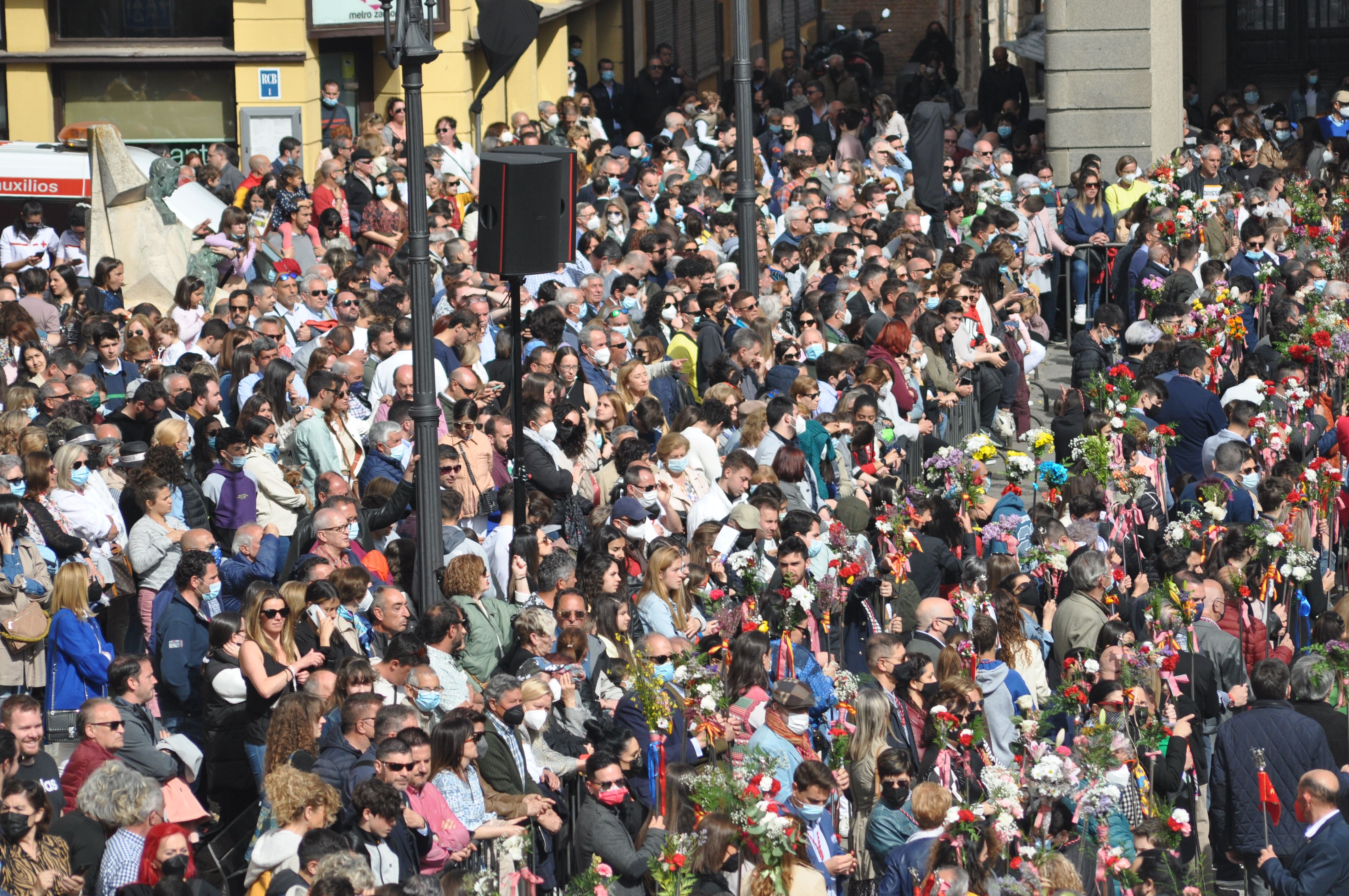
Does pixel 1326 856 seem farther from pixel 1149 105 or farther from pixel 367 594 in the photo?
pixel 1149 105

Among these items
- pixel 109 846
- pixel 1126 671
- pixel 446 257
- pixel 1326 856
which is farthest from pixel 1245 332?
pixel 109 846

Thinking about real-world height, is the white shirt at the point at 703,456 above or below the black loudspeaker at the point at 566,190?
below

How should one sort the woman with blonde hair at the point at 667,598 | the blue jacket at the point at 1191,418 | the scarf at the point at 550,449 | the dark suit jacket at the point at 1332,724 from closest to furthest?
the dark suit jacket at the point at 1332,724 → the woman with blonde hair at the point at 667,598 → the scarf at the point at 550,449 → the blue jacket at the point at 1191,418

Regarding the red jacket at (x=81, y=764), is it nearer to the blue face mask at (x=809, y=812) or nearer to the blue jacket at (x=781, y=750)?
the blue jacket at (x=781, y=750)

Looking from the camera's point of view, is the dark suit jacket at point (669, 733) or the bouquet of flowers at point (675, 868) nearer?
the bouquet of flowers at point (675, 868)

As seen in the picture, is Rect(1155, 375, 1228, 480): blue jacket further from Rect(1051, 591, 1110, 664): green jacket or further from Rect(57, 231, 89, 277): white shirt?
Rect(57, 231, 89, 277): white shirt

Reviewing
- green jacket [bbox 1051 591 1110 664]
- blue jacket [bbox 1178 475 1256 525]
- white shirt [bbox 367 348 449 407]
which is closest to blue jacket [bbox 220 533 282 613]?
white shirt [bbox 367 348 449 407]

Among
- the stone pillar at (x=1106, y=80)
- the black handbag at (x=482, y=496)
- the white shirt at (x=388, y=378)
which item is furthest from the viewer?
the stone pillar at (x=1106, y=80)

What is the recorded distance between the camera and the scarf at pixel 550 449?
11.2 meters

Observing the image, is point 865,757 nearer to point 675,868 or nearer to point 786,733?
point 786,733

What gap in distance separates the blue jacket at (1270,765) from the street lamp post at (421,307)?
12.6 feet

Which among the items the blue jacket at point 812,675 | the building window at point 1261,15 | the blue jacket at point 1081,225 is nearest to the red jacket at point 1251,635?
the blue jacket at point 812,675

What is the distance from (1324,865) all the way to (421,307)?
481 cm

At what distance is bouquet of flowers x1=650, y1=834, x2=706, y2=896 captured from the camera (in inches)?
287
